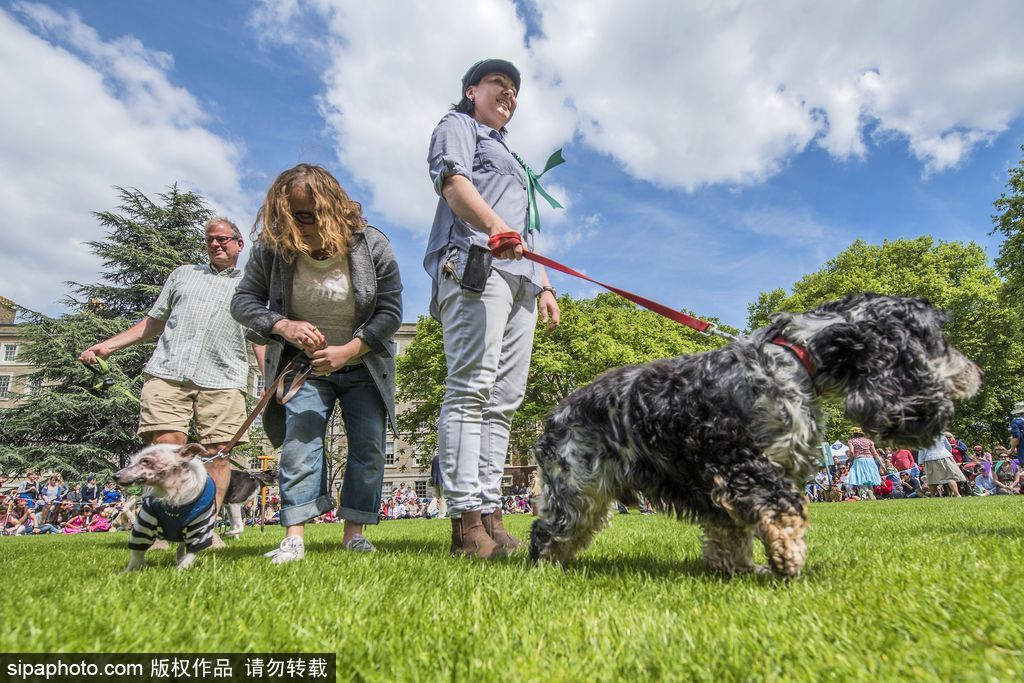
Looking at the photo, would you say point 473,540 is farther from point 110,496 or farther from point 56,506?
point 56,506

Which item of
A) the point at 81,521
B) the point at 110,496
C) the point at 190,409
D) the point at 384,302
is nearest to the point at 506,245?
the point at 384,302

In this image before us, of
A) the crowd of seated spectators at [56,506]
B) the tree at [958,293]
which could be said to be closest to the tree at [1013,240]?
the tree at [958,293]

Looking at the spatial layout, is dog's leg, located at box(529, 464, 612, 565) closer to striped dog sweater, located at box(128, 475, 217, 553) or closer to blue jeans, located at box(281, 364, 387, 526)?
blue jeans, located at box(281, 364, 387, 526)

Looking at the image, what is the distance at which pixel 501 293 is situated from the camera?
13.5 feet

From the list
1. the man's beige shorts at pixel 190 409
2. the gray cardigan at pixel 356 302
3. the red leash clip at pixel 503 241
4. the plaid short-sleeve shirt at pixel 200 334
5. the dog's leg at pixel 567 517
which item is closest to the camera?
the dog's leg at pixel 567 517

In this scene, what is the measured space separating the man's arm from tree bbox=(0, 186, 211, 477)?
959 inches

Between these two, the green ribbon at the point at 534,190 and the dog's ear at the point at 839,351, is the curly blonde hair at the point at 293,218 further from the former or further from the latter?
the dog's ear at the point at 839,351

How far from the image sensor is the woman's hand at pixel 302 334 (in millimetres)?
4047

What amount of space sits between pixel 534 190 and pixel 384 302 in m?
1.53

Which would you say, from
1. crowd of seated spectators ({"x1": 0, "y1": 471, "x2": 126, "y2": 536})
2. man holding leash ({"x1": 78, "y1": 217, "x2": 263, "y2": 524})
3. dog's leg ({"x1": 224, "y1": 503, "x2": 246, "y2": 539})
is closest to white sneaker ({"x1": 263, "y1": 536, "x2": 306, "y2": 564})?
man holding leash ({"x1": 78, "y1": 217, "x2": 263, "y2": 524})

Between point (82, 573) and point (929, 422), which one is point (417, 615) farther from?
point (82, 573)

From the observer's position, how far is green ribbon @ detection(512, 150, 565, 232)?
472 centimetres

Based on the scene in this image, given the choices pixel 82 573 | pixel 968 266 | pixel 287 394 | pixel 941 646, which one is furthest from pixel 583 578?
pixel 968 266

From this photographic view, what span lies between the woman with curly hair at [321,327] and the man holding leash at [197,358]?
52.6 inches
